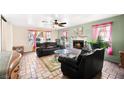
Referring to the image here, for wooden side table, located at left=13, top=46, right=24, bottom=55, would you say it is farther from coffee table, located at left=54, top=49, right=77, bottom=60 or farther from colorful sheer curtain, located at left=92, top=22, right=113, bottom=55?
colorful sheer curtain, located at left=92, top=22, right=113, bottom=55

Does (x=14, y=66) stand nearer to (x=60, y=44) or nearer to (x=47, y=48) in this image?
(x=47, y=48)

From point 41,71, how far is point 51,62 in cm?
27

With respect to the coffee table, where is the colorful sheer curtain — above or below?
above

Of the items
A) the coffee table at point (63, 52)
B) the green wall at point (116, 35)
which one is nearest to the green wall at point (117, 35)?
the green wall at point (116, 35)

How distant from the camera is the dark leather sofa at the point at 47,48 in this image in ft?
5.22

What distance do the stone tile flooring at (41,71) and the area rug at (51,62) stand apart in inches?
3.6

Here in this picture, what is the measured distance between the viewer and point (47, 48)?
5.70 ft

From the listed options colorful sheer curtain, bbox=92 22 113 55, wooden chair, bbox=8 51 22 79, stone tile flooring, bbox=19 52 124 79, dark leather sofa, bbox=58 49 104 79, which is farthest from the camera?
dark leather sofa, bbox=58 49 104 79

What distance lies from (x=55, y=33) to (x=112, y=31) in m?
0.98

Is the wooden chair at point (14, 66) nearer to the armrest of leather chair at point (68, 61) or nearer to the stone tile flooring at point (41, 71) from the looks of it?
the stone tile flooring at point (41, 71)

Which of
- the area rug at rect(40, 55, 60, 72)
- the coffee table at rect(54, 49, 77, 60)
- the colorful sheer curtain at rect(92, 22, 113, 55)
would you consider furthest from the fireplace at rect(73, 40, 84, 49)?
the area rug at rect(40, 55, 60, 72)

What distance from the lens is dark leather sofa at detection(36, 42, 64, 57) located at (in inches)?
62.7
